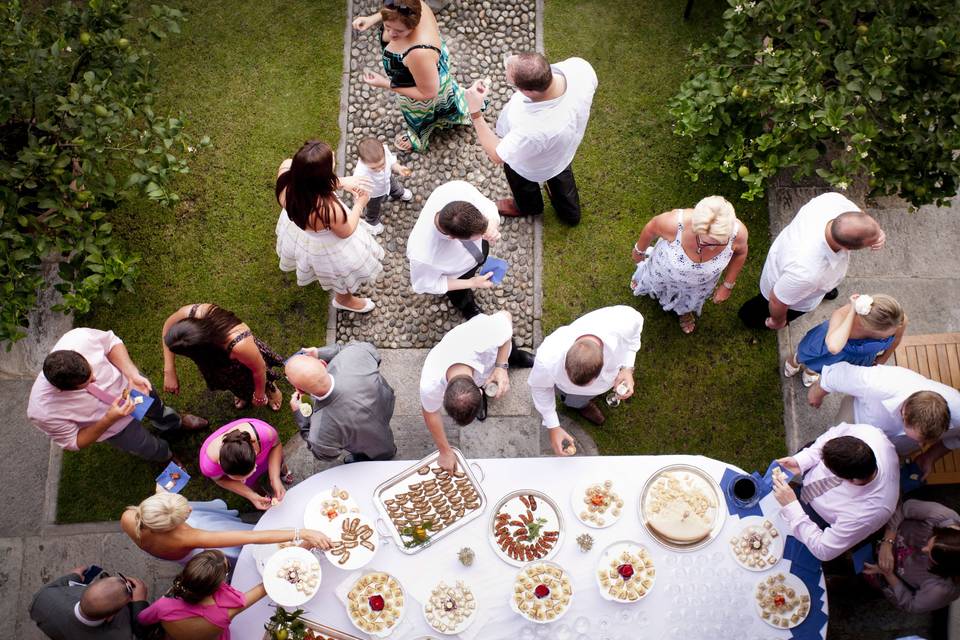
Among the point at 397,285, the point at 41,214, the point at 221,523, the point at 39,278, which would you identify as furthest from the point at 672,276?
the point at 41,214

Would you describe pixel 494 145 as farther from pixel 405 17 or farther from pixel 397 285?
pixel 397 285

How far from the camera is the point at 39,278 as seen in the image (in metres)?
5.46

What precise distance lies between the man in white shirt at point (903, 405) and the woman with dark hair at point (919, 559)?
0.49 m

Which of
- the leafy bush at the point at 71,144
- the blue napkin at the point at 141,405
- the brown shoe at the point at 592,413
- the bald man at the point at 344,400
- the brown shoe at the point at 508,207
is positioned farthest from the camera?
the brown shoe at the point at 508,207

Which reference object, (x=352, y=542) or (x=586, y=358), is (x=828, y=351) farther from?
(x=352, y=542)

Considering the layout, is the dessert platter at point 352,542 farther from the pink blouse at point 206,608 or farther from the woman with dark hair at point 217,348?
the woman with dark hair at point 217,348

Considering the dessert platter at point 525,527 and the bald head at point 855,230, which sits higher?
the bald head at point 855,230

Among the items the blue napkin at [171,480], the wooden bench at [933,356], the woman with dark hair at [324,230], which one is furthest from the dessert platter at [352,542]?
the wooden bench at [933,356]

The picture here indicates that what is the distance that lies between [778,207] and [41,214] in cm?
683

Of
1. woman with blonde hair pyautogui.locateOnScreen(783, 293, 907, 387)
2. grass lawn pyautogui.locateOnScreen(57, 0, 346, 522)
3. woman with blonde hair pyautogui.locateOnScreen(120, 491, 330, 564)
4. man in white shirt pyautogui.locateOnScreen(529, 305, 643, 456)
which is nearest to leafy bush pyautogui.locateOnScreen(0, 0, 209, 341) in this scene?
grass lawn pyautogui.locateOnScreen(57, 0, 346, 522)

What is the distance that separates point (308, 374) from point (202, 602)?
1.56m

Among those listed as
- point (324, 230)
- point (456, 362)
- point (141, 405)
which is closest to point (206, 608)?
point (141, 405)

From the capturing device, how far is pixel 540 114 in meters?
5.18

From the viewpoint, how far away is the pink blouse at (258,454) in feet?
15.3
